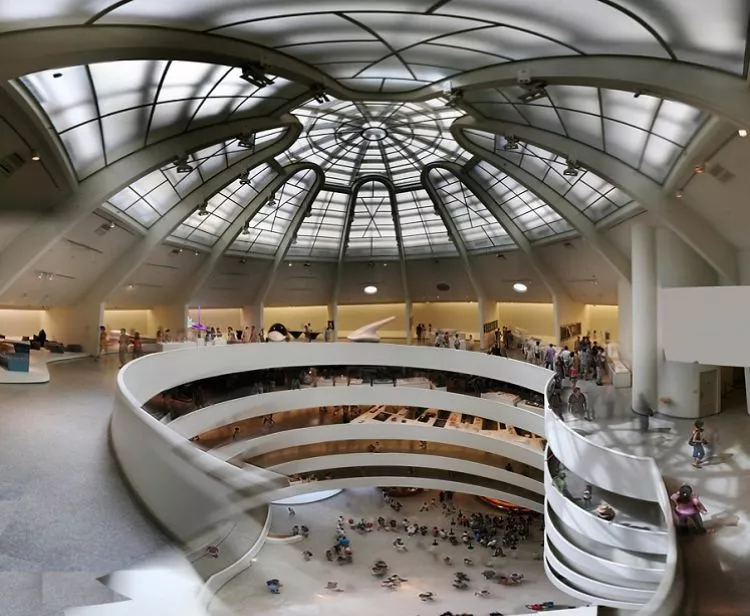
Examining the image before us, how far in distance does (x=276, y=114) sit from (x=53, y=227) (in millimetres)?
7985

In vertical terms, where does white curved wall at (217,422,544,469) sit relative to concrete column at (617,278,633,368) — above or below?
below

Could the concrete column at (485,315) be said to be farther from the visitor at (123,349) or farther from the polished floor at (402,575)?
the visitor at (123,349)

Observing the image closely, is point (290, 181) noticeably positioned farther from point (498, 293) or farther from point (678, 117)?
point (678, 117)

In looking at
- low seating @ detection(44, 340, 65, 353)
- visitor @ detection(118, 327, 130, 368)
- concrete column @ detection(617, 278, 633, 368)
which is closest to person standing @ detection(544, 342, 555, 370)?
concrete column @ detection(617, 278, 633, 368)

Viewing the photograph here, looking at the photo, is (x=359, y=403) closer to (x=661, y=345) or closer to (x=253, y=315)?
(x=253, y=315)

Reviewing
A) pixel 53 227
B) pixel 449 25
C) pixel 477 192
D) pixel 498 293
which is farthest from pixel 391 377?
pixel 449 25

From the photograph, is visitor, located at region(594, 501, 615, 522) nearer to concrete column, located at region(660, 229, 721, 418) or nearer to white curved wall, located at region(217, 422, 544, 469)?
concrete column, located at region(660, 229, 721, 418)

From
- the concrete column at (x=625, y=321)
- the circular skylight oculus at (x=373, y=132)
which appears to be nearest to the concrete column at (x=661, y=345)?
the concrete column at (x=625, y=321)

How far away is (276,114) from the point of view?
16.5 meters

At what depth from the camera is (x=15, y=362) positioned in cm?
1455

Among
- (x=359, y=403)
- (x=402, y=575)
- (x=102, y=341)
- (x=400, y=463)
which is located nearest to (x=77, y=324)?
(x=102, y=341)

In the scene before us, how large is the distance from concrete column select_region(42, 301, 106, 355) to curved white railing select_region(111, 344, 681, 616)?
6065 mm

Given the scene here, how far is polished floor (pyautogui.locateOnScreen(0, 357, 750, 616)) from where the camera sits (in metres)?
4.18

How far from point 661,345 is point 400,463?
1725 centimetres
